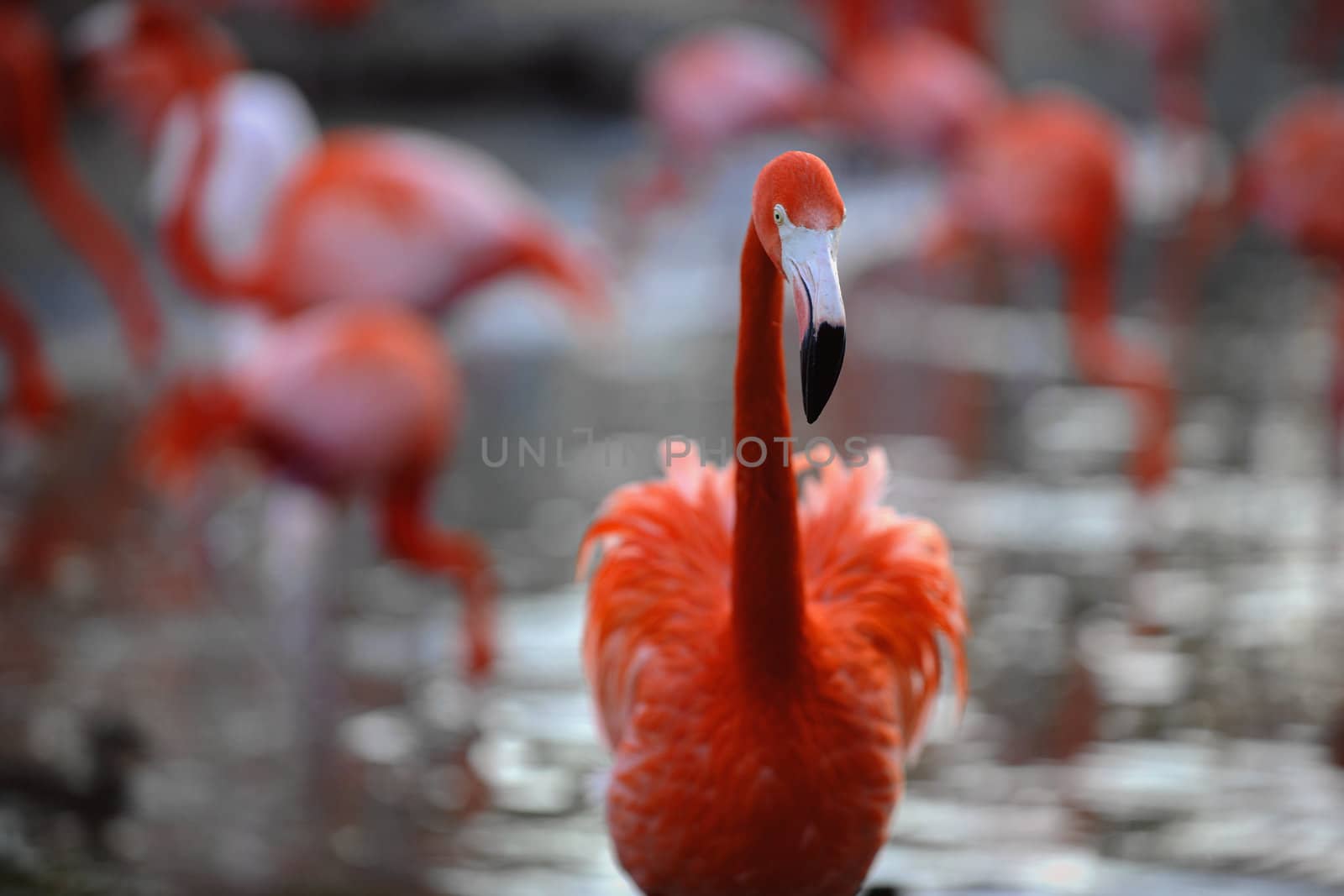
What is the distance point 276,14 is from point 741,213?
106 inches

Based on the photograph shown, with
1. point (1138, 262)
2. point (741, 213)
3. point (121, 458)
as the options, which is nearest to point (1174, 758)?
point (121, 458)

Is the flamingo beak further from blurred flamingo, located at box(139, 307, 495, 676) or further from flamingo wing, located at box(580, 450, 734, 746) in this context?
blurred flamingo, located at box(139, 307, 495, 676)

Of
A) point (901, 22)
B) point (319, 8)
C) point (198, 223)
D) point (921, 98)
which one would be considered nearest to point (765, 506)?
point (198, 223)

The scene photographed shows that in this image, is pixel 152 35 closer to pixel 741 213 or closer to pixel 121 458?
pixel 121 458

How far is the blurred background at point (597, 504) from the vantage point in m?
2.76

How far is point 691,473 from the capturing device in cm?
211

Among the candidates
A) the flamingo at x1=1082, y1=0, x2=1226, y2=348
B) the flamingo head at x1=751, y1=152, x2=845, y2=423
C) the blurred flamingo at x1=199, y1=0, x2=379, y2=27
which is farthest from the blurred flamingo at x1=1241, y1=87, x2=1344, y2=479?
the blurred flamingo at x1=199, y1=0, x2=379, y2=27

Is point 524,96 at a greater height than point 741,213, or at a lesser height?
greater

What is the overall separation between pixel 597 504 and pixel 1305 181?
2.45m

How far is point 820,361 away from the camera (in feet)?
4.66

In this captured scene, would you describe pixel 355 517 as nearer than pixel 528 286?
Yes

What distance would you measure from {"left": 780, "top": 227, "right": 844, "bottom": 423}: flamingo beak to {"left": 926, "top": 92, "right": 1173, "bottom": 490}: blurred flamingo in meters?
3.65

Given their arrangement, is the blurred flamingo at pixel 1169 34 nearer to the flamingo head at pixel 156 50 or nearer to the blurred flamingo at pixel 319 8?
the blurred flamingo at pixel 319 8

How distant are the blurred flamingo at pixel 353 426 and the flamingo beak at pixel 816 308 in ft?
6.44
